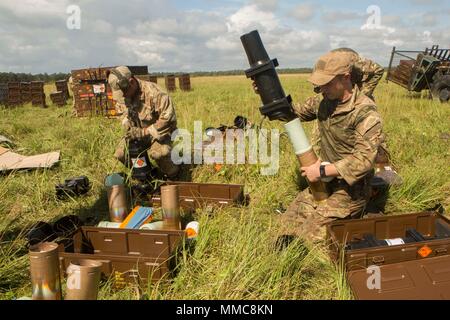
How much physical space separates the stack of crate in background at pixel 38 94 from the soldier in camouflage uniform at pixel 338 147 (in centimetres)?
1554

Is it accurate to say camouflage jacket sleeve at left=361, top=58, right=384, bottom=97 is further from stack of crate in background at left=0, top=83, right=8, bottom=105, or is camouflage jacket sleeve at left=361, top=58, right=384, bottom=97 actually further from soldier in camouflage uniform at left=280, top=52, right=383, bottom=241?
stack of crate in background at left=0, top=83, right=8, bottom=105

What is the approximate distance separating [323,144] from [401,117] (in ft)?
16.9

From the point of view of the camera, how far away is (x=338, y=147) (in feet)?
11.5

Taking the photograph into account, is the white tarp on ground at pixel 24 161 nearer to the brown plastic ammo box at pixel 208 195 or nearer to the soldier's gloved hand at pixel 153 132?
the soldier's gloved hand at pixel 153 132

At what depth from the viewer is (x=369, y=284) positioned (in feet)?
8.20

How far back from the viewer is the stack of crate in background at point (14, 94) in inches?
647

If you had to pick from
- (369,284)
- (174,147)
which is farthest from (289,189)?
(369,284)

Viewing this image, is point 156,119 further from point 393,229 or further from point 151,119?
point 393,229

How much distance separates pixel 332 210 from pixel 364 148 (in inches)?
28.4

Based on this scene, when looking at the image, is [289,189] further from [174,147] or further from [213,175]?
[174,147]

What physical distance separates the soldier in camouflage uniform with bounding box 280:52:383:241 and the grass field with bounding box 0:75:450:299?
0.33 metres

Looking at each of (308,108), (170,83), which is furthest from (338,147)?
(170,83)
